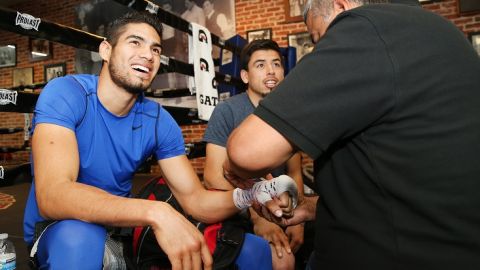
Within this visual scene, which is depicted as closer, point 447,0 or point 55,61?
point 447,0

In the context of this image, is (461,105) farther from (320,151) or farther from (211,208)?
(211,208)

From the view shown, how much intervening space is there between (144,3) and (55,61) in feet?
20.9

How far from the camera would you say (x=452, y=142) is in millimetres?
758

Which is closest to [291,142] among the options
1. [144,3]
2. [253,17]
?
[144,3]

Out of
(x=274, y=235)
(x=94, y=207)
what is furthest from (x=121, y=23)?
(x=274, y=235)

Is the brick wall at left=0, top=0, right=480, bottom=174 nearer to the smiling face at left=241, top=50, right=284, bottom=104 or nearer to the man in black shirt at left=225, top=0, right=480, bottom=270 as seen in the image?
the smiling face at left=241, top=50, right=284, bottom=104

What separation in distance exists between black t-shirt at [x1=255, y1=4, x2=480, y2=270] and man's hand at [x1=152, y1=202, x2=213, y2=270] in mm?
395

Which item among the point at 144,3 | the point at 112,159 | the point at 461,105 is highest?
the point at 144,3

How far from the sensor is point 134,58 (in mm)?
1576

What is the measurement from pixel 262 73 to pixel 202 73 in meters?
0.54

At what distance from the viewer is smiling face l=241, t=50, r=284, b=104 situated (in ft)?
7.34

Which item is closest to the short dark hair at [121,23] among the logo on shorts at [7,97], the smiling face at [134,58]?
the smiling face at [134,58]

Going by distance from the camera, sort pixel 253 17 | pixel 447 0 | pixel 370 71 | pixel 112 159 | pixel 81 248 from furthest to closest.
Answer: pixel 253 17
pixel 447 0
pixel 112 159
pixel 81 248
pixel 370 71

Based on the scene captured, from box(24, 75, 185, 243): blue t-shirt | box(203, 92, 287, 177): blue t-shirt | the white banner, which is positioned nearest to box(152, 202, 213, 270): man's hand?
box(24, 75, 185, 243): blue t-shirt
